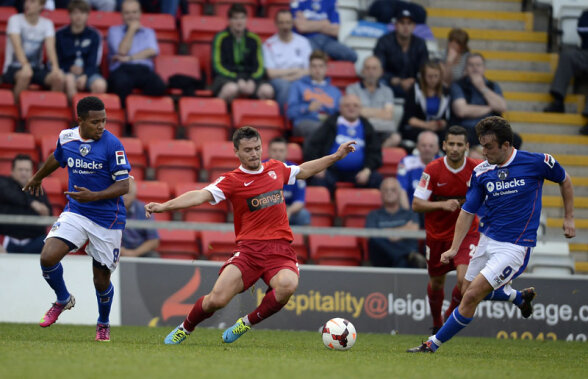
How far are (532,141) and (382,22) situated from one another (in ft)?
11.2

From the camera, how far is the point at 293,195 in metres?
13.3

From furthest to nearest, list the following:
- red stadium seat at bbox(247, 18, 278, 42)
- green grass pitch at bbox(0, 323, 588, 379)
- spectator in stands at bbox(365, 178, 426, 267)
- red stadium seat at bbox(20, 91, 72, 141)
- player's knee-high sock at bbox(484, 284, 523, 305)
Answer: red stadium seat at bbox(247, 18, 278, 42) → red stadium seat at bbox(20, 91, 72, 141) → spectator in stands at bbox(365, 178, 426, 267) → player's knee-high sock at bbox(484, 284, 523, 305) → green grass pitch at bbox(0, 323, 588, 379)

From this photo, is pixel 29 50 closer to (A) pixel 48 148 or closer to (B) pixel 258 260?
(A) pixel 48 148

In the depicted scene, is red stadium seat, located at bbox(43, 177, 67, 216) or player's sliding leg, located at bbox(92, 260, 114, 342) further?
red stadium seat, located at bbox(43, 177, 67, 216)

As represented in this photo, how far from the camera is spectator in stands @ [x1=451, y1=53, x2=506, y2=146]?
49.7 ft

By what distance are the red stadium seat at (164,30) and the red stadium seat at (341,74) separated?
268 cm

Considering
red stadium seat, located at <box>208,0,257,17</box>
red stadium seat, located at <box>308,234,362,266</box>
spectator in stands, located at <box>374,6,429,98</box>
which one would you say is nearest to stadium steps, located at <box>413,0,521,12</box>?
spectator in stands, located at <box>374,6,429,98</box>

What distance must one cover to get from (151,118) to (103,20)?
2516 mm

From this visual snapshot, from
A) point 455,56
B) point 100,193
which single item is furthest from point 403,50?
point 100,193

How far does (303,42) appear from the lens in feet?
51.4

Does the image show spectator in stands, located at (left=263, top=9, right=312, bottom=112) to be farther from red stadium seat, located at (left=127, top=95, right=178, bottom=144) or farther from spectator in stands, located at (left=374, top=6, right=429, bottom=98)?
red stadium seat, located at (left=127, top=95, right=178, bottom=144)

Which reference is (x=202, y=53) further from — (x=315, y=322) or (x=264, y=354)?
(x=264, y=354)

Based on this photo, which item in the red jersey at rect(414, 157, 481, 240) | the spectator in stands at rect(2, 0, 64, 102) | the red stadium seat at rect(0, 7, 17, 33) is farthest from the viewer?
the red stadium seat at rect(0, 7, 17, 33)

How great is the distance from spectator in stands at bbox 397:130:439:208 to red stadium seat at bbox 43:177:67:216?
481cm
